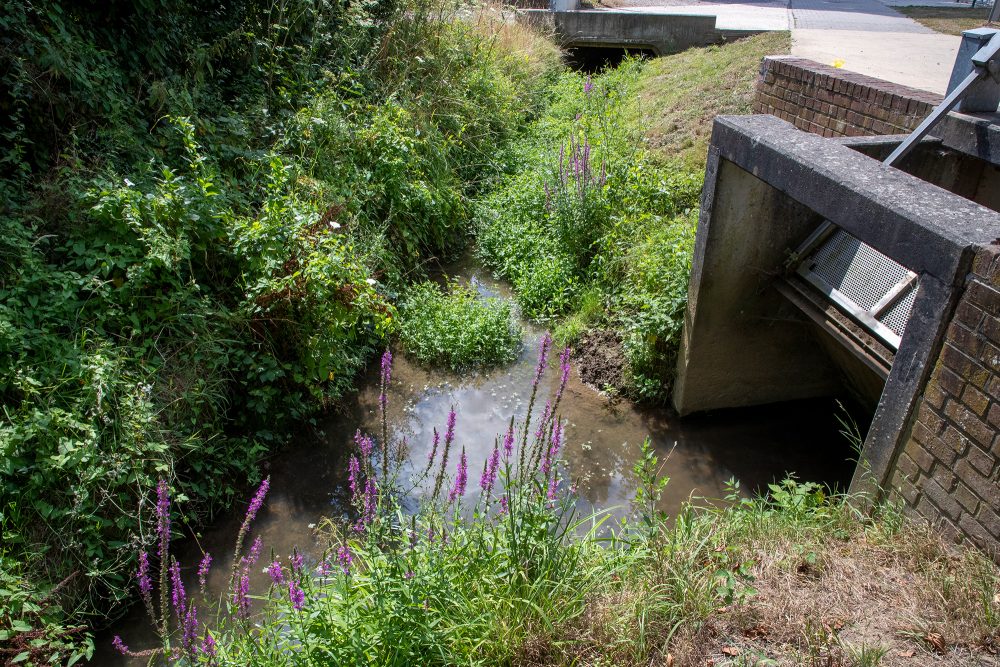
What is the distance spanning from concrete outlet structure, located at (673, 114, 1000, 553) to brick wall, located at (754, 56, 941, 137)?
0.72 meters

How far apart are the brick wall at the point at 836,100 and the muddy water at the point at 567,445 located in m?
2.69

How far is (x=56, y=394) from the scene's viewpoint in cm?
437

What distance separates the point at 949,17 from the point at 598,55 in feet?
24.4

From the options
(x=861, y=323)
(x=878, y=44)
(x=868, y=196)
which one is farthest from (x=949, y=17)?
(x=868, y=196)

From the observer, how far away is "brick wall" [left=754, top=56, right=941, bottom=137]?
19.6 feet

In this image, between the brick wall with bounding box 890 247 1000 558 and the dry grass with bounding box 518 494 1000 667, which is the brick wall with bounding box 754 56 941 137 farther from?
the dry grass with bounding box 518 494 1000 667

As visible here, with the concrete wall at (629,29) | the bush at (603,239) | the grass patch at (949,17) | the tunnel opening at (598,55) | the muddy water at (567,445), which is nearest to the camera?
the muddy water at (567,445)

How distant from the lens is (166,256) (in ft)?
16.2

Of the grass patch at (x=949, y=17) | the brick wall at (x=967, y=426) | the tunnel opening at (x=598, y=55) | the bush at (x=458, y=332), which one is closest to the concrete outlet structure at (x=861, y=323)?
the brick wall at (x=967, y=426)

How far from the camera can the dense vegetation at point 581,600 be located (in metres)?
2.90

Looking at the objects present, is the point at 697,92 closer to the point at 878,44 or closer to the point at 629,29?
the point at 878,44

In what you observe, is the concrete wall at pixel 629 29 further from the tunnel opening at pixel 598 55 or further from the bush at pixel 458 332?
the bush at pixel 458 332

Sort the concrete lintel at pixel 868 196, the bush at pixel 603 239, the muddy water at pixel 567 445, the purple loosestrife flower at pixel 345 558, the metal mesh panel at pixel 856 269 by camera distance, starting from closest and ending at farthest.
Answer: the purple loosestrife flower at pixel 345 558, the concrete lintel at pixel 868 196, the metal mesh panel at pixel 856 269, the muddy water at pixel 567 445, the bush at pixel 603 239

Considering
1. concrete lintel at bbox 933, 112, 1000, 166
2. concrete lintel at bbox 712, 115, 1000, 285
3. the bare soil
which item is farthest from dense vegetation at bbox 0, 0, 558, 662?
concrete lintel at bbox 933, 112, 1000, 166
